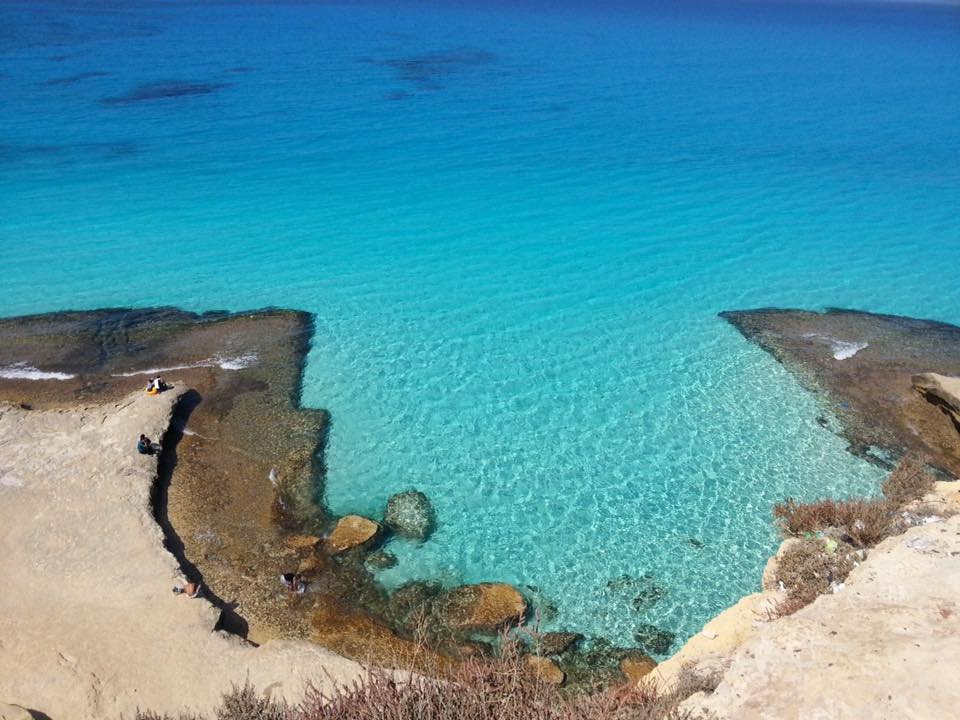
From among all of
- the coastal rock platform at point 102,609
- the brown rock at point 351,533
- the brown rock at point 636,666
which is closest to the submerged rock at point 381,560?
the brown rock at point 351,533

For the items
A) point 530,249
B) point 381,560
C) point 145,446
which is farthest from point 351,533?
point 530,249

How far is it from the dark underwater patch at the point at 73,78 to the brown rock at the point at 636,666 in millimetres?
55323

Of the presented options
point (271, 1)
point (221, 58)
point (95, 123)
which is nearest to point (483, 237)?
point (95, 123)

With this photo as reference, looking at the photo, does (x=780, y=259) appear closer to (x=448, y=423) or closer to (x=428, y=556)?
(x=448, y=423)

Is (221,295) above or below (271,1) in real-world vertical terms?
below

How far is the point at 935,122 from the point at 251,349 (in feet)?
149

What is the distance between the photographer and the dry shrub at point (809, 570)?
35.9 feet

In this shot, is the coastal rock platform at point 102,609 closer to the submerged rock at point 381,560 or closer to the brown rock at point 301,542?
the brown rock at point 301,542

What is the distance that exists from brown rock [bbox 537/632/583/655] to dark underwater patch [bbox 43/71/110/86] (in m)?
54.2

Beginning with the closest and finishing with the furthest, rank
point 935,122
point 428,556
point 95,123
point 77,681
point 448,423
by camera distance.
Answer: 1. point 77,681
2. point 428,556
3. point 448,423
4. point 95,123
5. point 935,122

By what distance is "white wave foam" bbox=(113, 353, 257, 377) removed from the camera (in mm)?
19734

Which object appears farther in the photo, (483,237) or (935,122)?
(935,122)

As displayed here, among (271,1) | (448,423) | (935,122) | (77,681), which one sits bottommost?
(77,681)

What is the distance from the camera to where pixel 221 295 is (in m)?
24.2
